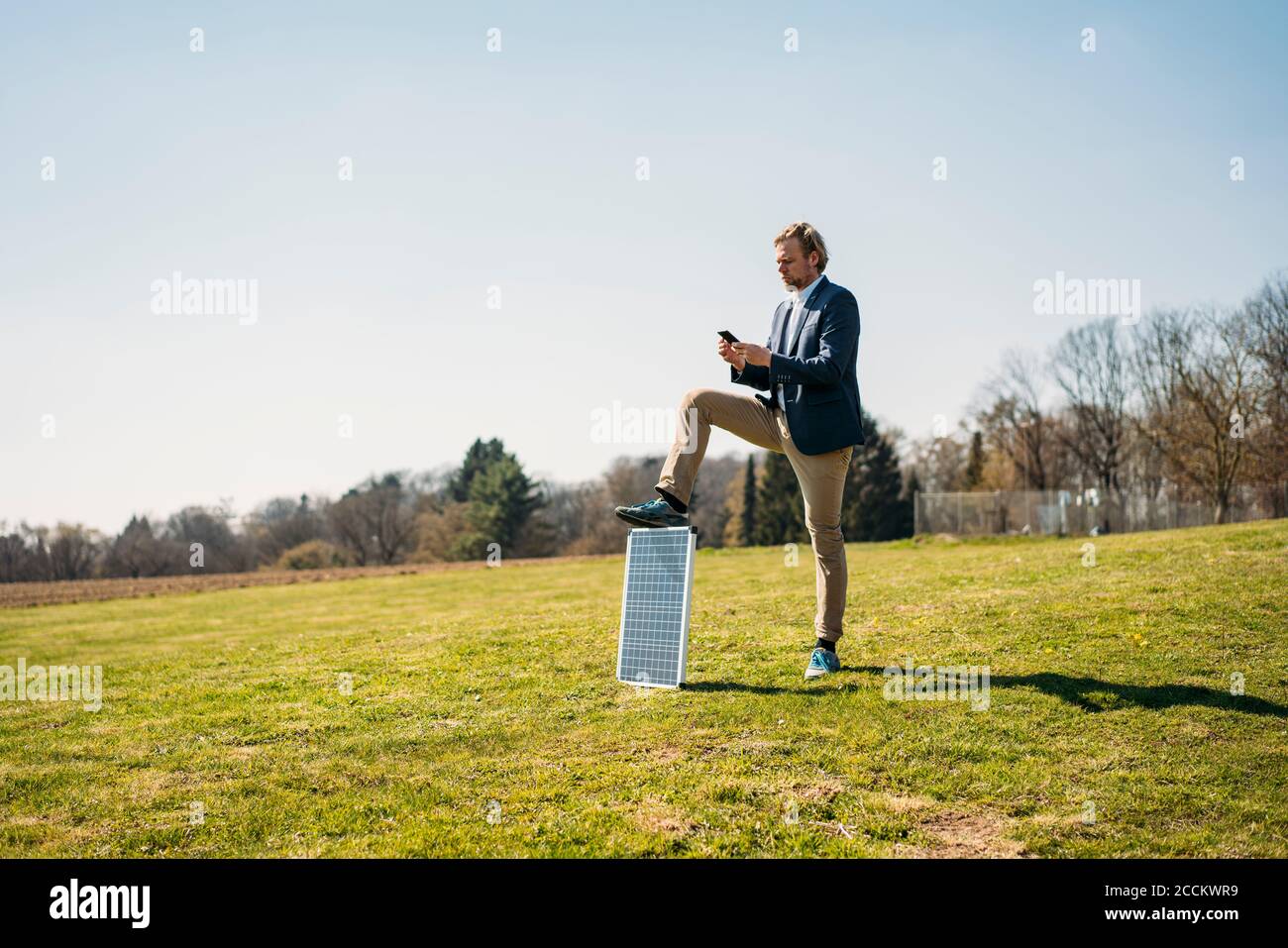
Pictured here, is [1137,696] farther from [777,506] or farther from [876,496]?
[777,506]

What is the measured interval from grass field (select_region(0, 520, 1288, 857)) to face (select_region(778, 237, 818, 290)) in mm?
3158

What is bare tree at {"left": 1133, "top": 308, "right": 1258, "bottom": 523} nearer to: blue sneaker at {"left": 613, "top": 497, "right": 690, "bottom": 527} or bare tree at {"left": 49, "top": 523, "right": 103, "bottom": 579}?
blue sneaker at {"left": 613, "top": 497, "right": 690, "bottom": 527}

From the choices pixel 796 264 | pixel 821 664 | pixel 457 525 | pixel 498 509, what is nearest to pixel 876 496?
pixel 498 509

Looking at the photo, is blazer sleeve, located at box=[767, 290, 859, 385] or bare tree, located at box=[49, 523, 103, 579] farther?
bare tree, located at box=[49, 523, 103, 579]

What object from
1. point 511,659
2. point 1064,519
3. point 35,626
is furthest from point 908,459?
point 511,659

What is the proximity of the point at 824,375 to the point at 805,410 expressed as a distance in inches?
13.4

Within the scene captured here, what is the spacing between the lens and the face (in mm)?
6953

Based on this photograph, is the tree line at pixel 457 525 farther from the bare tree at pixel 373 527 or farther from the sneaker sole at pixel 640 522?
the sneaker sole at pixel 640 522

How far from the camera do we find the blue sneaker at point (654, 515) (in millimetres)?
6969

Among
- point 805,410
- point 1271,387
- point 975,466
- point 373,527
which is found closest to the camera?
point 805,410

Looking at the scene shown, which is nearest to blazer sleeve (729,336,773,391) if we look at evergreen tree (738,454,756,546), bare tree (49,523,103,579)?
bare tree (49,523,103,579)

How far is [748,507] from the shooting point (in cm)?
8512

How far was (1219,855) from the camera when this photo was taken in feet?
12.4
